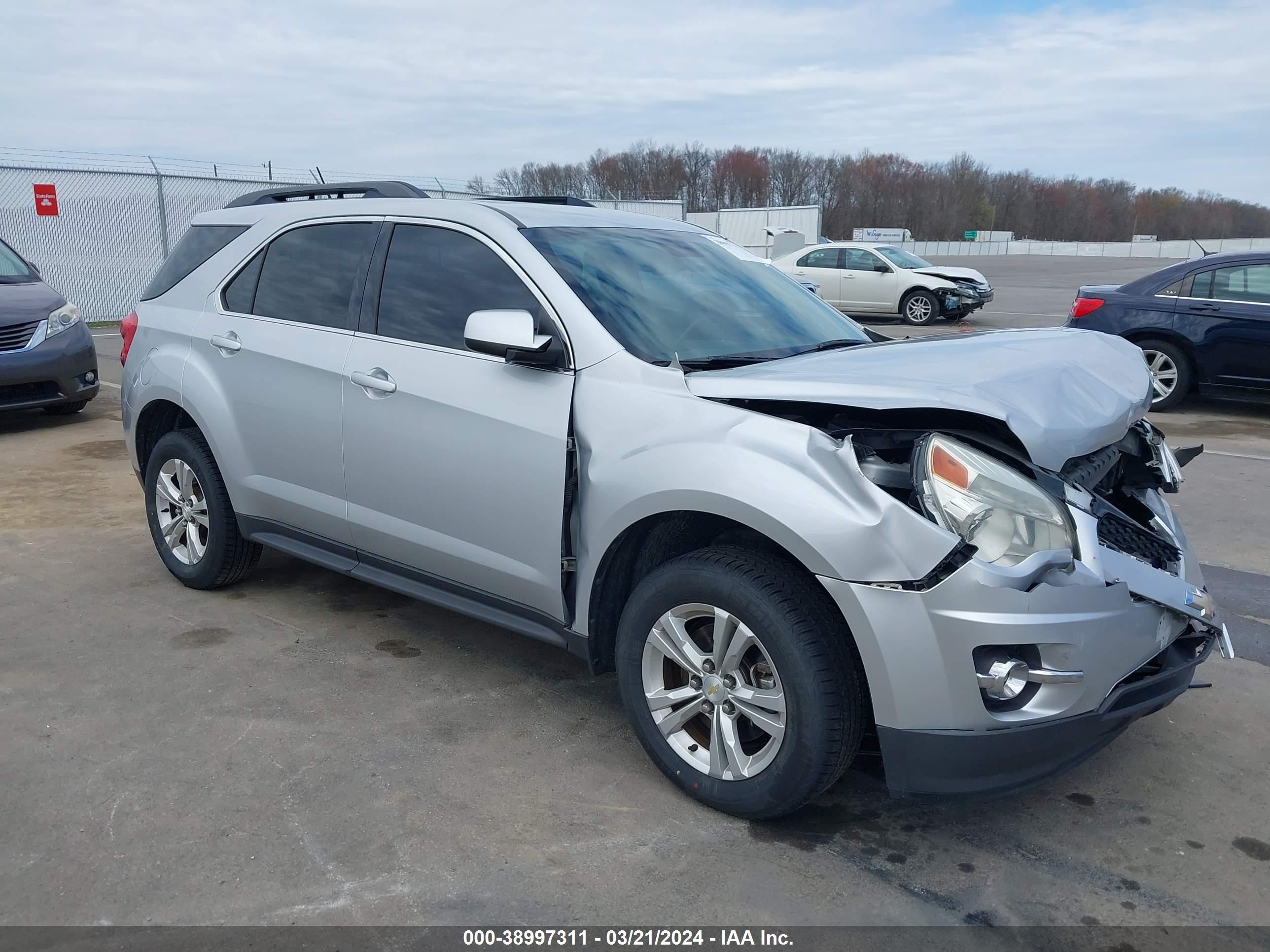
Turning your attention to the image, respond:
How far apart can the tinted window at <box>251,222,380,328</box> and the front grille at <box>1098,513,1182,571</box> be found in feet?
9.26

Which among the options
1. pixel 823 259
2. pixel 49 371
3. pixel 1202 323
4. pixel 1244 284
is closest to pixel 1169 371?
pixel 1202 323

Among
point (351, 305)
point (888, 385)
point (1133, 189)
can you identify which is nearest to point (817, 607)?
point (888, 385)

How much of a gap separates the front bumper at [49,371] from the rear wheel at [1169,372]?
32.5 ft

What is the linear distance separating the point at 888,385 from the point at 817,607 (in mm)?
628

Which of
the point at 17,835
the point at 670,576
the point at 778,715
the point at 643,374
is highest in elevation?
the point at 643,374

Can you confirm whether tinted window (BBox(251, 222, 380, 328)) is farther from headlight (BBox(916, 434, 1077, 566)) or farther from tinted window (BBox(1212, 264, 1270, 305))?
tinted window (BBox(1212, 264, 1270, 305))

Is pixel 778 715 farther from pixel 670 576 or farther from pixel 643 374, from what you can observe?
pixel 643 374

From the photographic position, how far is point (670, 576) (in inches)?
118

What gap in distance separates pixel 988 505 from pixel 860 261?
18.1 m

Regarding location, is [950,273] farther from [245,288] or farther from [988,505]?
[988,505]

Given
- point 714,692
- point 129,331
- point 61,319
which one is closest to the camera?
point 714,692

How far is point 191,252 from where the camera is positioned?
496cm

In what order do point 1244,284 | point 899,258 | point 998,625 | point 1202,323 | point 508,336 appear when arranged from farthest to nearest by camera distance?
point 899,258 < point 1202,323 < point 1244,284 < point 508,336 < point 998,625

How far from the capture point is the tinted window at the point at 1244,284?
9.51 m
